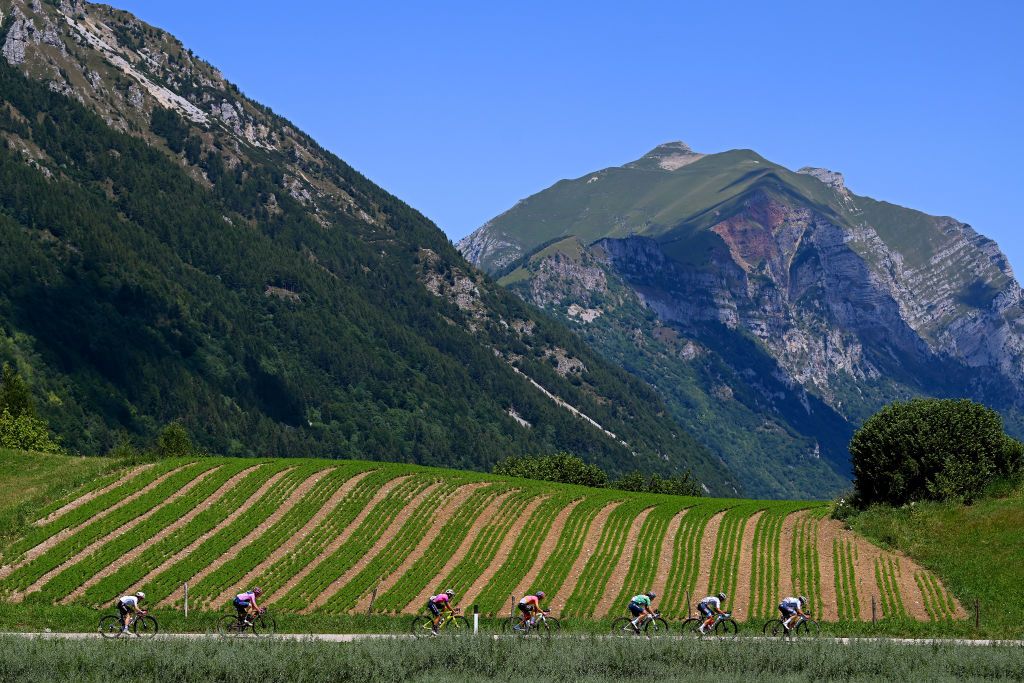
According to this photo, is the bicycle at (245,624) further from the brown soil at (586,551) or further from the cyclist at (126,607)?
the brown soil at (586,551)

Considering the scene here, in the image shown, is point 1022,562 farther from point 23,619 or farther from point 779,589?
point 23,619

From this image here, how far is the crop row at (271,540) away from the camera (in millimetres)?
70188

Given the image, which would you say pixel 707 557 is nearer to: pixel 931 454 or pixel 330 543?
pixel 931 454

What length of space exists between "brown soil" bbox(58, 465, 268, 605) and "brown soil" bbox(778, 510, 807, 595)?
38.3 m

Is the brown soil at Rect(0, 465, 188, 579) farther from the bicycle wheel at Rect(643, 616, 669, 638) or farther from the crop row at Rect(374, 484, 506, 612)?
the bicycle wheel at Rect(643, 616, 669, 638)

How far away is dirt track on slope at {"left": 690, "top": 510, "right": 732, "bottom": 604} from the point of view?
75062 millimetres

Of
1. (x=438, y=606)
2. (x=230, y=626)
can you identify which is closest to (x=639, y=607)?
(x=438, y=606)

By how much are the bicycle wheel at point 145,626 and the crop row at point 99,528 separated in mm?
14269

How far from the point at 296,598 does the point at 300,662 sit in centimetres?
2539

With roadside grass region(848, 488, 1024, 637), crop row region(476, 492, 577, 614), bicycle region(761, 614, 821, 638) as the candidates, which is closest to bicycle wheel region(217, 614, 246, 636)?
crop row region(476, 492, 577, 614)

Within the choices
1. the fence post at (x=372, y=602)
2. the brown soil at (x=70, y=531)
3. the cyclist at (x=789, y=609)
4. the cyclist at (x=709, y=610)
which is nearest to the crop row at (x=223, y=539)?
the brown soil at (x=70, y=531)

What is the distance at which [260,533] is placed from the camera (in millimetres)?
81062

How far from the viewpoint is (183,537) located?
7862cm

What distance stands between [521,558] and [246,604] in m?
28.2
